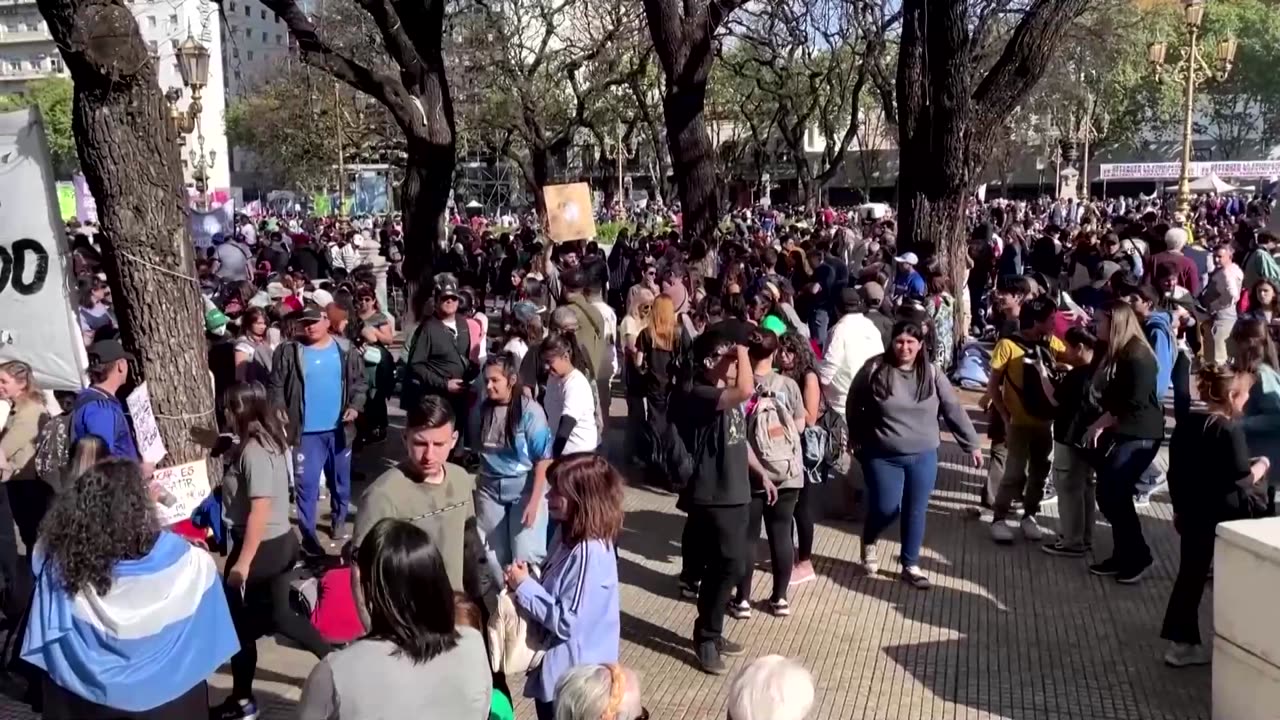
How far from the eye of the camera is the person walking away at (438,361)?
8.04 m

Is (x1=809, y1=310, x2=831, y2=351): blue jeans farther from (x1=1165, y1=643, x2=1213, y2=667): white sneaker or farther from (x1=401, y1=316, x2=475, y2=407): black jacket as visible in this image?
(x1=1165, y1=643, x2=1213, y2=667): white sneaker

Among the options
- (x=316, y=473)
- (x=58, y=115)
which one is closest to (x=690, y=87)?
(x=316, y=473)

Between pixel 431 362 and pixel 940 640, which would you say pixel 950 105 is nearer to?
pixel 431 362

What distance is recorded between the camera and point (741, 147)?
2026 inches

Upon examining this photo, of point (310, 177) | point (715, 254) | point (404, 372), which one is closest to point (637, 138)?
point (310, 177)

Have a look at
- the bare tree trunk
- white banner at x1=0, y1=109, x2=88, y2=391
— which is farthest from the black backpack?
the bare tree trunk

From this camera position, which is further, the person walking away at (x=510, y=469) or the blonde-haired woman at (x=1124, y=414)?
the blonde-haired woman at (x=1124, y=414)

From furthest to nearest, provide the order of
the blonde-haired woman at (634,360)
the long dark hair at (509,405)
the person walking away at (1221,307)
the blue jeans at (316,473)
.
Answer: the person walking away at (1221,307) → the blonde-haired woman at (634,360) → the blue jeans at (316,473) → the long dark hair at (509,405)

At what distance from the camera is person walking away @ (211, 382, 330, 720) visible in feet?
15.5

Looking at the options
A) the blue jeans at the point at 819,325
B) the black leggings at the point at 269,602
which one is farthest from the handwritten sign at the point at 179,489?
the blue jeans at the point at 819,325

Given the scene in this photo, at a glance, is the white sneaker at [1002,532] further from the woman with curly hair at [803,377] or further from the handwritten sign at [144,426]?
the handwritten sign at [144,426]

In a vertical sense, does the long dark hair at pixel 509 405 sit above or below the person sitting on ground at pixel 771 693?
above

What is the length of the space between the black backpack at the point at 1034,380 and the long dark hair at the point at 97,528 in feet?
17.9

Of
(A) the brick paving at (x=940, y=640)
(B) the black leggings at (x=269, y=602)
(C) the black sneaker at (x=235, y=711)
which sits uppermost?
(B) the black leggings at (x=269, y=602)
